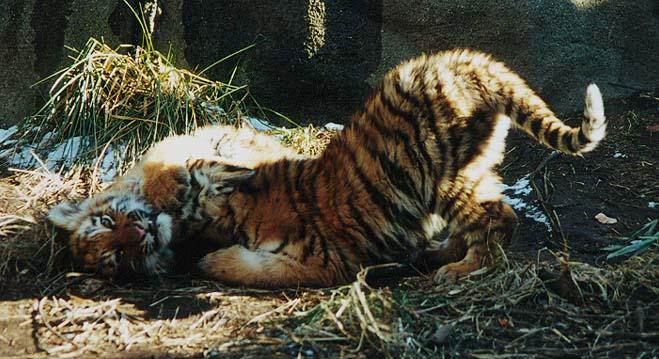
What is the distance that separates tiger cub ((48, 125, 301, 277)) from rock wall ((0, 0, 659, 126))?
1.65 metres

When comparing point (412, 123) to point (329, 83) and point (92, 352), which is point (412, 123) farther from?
point (329, 83)

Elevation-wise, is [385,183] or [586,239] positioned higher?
[385,183]

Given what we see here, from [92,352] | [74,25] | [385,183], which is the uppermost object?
[74,25]

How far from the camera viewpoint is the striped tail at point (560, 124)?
11.3ft

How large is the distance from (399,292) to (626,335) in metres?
0.94

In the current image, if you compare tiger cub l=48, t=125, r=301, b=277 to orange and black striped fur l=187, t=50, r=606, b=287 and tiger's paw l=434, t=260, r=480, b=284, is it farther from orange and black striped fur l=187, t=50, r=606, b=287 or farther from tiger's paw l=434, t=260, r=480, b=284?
tiger's paw l=434, t=260, r=480, b=284

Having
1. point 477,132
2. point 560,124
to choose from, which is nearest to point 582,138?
point 560,124

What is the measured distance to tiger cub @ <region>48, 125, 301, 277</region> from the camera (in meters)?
3.89

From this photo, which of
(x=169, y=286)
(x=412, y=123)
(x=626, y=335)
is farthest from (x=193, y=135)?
(x=626, y=335)

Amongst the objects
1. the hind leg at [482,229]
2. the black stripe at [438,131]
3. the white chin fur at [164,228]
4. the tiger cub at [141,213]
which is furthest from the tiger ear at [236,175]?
the hind leg at [482,229]

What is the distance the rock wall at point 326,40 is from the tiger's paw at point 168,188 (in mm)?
1922

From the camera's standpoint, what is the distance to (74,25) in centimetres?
584

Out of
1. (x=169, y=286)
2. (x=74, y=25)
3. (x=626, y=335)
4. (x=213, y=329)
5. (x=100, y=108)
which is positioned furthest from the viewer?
(x=74, y=25)

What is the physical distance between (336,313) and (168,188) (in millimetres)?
1310
